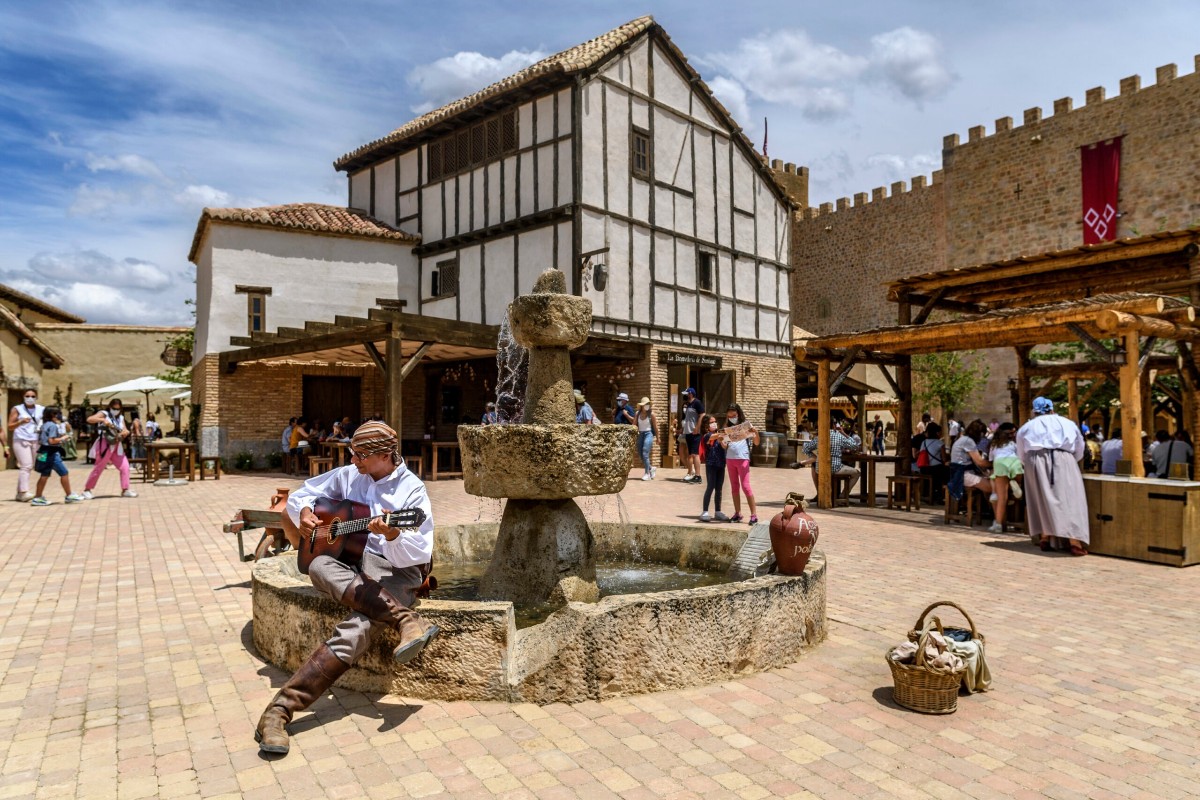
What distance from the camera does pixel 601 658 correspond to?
3.66 m

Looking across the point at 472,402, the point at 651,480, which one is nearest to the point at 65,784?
the point at 651,480

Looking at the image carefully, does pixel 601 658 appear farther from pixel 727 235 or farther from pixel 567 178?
pixel 727 235

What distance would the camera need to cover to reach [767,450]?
1922 cm

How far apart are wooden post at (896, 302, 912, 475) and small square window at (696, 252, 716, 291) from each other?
7.48 metres

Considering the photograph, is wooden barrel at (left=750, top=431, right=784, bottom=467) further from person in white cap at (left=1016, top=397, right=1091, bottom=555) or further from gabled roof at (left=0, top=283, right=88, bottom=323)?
gabled roof at (left=0, top=283, right=88, bottom=323)

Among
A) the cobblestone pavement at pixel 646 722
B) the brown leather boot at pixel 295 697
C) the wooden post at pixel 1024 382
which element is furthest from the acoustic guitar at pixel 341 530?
the wooden post at pixel 1024 382

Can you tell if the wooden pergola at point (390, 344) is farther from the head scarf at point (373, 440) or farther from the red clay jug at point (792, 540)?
the red clay jug at point (792, 540)

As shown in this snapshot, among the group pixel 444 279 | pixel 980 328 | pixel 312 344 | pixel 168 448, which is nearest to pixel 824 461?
A: pixel 980 328

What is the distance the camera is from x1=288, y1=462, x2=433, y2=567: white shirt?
11.7 feet

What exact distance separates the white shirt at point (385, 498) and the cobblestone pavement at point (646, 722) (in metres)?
0.71

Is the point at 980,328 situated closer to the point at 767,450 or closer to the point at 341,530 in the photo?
the point at 341,530

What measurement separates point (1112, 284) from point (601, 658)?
11.5 m

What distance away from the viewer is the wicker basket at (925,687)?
352 cm

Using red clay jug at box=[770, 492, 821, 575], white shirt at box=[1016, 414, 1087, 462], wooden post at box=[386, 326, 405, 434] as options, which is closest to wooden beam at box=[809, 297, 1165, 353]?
white shirt at box=[1016, 414, 1087, 462]
